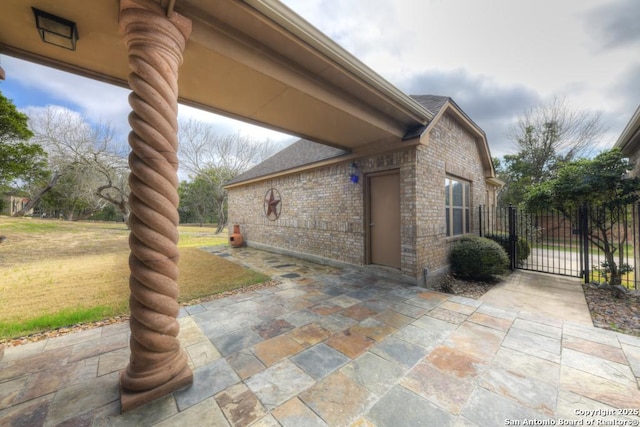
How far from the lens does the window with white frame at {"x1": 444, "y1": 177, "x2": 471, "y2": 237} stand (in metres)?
6.45

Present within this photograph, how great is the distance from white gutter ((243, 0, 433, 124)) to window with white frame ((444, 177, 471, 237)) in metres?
3.17

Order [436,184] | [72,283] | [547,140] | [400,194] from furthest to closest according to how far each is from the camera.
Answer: [547,140] < [436,184] < [400,194] < [72,283]

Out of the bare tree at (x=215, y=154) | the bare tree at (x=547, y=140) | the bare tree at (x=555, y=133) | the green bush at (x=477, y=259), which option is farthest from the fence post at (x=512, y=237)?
the bare tree at (x=215, y=154)

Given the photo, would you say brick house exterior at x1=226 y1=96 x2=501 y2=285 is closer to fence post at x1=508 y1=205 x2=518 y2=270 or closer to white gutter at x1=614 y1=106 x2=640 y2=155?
fence post at x1=508 y1=205 x2=518 y2=270

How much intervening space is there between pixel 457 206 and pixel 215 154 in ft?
66.0

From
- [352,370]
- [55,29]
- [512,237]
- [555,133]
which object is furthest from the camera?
[555,133]

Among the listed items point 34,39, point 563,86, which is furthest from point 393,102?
point 563,86

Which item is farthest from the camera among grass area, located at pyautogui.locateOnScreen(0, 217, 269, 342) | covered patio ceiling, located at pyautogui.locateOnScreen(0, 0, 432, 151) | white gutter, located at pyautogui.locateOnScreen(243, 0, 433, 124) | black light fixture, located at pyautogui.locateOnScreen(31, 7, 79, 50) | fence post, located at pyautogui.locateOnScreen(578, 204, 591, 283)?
fence post, located at pyautogui.locateOnScreen(578, 204, 591, 283)

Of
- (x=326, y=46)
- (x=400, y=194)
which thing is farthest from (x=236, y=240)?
(x=326, y=46)

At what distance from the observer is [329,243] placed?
23.3 ft

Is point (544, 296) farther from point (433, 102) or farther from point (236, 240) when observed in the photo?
point (236, 240)

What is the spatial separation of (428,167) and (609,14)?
4.84m

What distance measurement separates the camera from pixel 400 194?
5375mm

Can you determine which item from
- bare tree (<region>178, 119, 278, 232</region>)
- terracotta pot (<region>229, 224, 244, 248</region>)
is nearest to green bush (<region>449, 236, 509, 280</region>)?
terracotta pot (<region>229, 224, 244, 248</region>)
